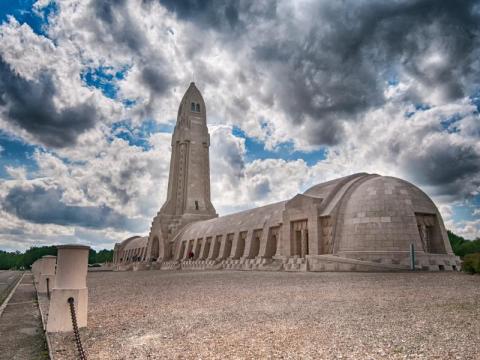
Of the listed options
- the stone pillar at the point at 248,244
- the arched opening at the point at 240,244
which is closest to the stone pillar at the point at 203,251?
the arched opening at the point at 240,244

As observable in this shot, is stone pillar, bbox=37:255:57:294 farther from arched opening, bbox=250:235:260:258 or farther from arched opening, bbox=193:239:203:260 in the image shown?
arched opening, bbox=193:239:203:260

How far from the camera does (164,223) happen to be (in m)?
52.3

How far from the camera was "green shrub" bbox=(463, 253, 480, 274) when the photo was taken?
14.4 meters

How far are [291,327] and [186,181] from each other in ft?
163

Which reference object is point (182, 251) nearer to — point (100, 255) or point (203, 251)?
point (203, 251)

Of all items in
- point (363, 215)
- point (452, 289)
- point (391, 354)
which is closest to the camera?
point (391, 354)

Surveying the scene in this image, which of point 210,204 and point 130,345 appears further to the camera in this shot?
point 210,204

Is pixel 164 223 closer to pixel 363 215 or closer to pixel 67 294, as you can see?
pixel 363 215

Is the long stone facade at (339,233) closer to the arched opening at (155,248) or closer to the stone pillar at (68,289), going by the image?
the arched opening at (155,248)

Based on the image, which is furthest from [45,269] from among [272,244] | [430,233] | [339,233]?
[430,233]

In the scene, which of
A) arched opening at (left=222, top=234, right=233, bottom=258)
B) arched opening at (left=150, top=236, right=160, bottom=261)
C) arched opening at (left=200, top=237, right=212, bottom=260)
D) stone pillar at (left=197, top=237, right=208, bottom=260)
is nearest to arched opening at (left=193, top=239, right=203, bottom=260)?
stone pillar at (left=197, top=237, right=208, bottom=260)

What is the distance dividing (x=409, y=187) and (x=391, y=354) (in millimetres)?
19330

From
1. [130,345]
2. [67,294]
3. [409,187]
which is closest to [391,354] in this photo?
[130,345]

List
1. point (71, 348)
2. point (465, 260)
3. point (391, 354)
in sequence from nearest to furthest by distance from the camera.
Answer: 1. point (391, 354)
2. point (71, 348)
3. point (465, 260)
